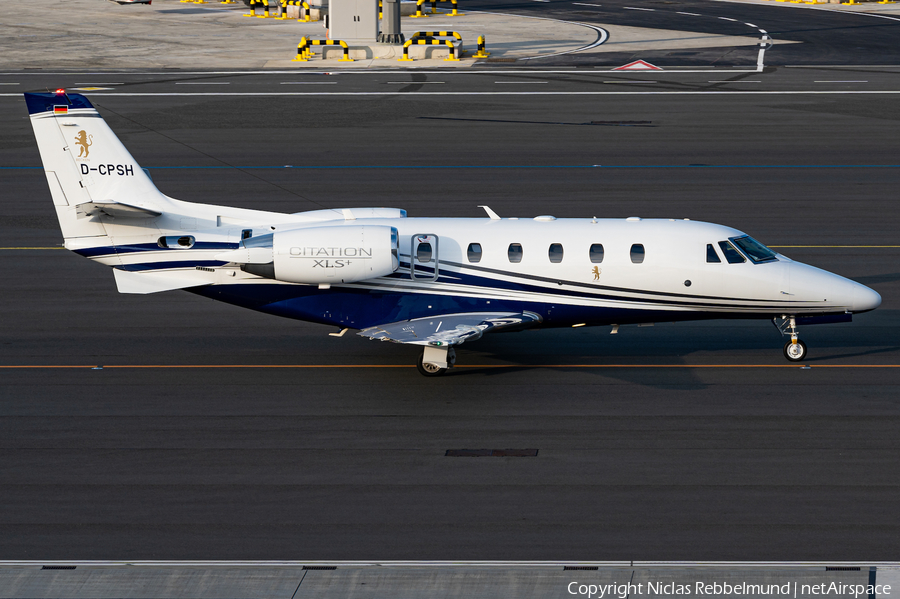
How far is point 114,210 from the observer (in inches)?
941

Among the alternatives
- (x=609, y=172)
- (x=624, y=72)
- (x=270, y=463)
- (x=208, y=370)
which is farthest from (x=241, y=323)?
(x=624, y=72)

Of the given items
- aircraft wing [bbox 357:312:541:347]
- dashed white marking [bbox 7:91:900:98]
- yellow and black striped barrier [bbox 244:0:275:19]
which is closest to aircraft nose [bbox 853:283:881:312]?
aircraft wing [bbox 357:312:541:347]

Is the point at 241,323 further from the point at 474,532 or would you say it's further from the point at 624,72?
the point at 624,72

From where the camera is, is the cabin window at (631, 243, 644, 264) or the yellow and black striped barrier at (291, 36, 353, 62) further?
the yellow and black striped barrier at (291, 36, 353, 62)

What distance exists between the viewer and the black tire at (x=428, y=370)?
24031 mm

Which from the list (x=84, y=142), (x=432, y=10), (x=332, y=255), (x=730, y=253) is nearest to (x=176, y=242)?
(x=84, y=142)

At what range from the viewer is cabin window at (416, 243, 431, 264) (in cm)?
2419

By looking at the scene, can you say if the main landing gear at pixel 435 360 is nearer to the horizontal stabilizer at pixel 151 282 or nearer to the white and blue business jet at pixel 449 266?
the white and blue business jet at pixel 449 266

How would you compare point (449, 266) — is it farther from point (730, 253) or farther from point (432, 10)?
point (432, 10)

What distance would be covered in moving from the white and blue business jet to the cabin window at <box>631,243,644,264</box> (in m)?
0.02

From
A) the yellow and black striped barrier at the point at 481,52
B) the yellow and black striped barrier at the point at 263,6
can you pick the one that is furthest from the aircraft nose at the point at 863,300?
the yellow and black striped barrier at the point at 263,6

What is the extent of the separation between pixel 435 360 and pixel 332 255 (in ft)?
10.8

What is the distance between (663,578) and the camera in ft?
51.2

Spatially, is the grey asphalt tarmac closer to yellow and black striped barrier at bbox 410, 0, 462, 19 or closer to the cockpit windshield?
the cockpit windshield
